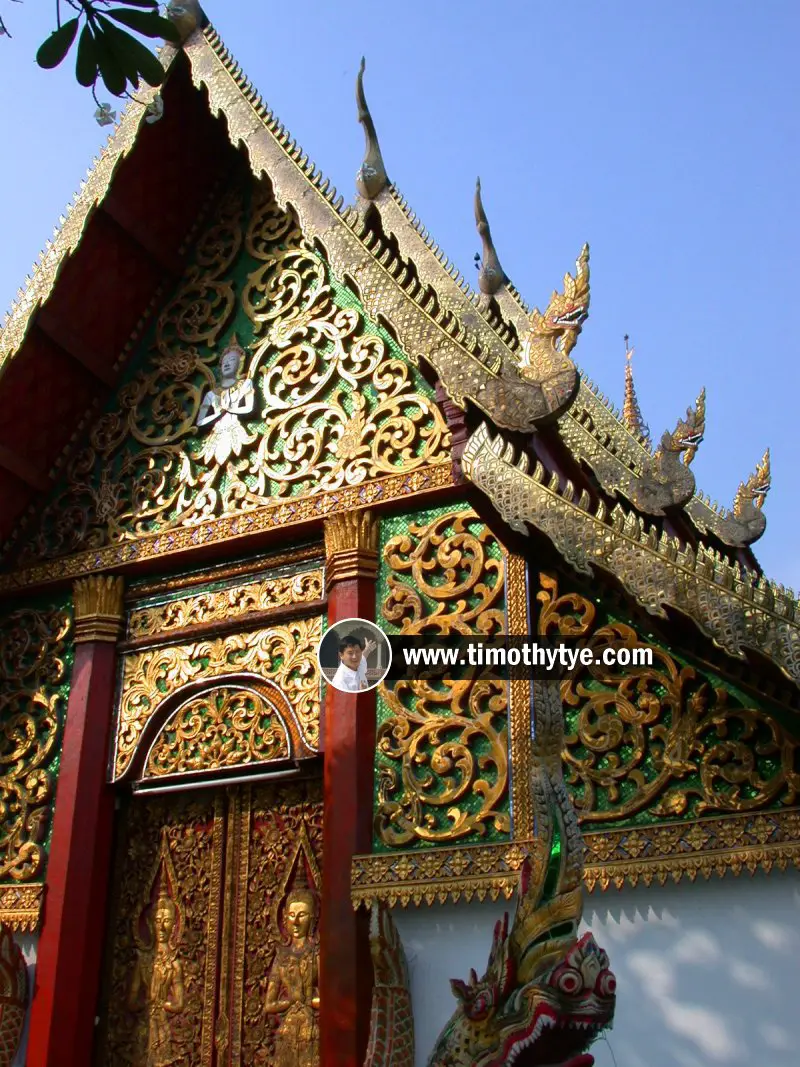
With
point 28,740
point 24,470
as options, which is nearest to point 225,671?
point 28,740

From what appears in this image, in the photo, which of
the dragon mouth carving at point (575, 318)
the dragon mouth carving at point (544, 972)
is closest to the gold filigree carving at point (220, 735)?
the dragon mouth carving at point (544, 972)

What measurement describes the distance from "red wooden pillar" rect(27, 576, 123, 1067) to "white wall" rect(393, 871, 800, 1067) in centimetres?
241

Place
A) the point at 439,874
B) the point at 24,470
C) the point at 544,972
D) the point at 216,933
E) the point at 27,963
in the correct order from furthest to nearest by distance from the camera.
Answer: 1. the point at 24,470
2. the point at 27,963
3. the point at 216,933
4. the point at 439,874
5. the point at 544,972

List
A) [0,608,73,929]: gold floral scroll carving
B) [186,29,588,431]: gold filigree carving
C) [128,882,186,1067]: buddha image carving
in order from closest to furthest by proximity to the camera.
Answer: [186,29,588,431]: gold filigree carving, [128,882,186,1067]: buddha image carving, [0,608,73,929]: gold floral scroll carving

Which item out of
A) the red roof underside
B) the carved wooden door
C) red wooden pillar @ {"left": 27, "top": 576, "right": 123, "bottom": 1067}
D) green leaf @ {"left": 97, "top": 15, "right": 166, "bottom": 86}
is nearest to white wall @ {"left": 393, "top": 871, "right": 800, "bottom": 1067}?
the carved wooden door

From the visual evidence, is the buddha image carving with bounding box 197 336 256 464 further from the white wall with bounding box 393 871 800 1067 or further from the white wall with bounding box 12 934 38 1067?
the white wall with bounding box 393 871 800 1067

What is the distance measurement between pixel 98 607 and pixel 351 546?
1.49 metres

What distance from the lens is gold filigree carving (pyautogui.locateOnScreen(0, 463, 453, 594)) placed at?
542 centimetres

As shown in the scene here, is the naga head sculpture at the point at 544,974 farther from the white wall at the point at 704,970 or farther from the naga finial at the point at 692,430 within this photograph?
the naga finial at the point at 692,430

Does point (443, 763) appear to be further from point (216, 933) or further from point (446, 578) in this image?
point (216, 933)

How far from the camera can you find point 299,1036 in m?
5.15

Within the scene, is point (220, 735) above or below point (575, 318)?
below

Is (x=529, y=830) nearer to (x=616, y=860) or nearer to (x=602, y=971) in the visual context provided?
(x=616, y=860)

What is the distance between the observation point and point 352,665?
5293 mm
